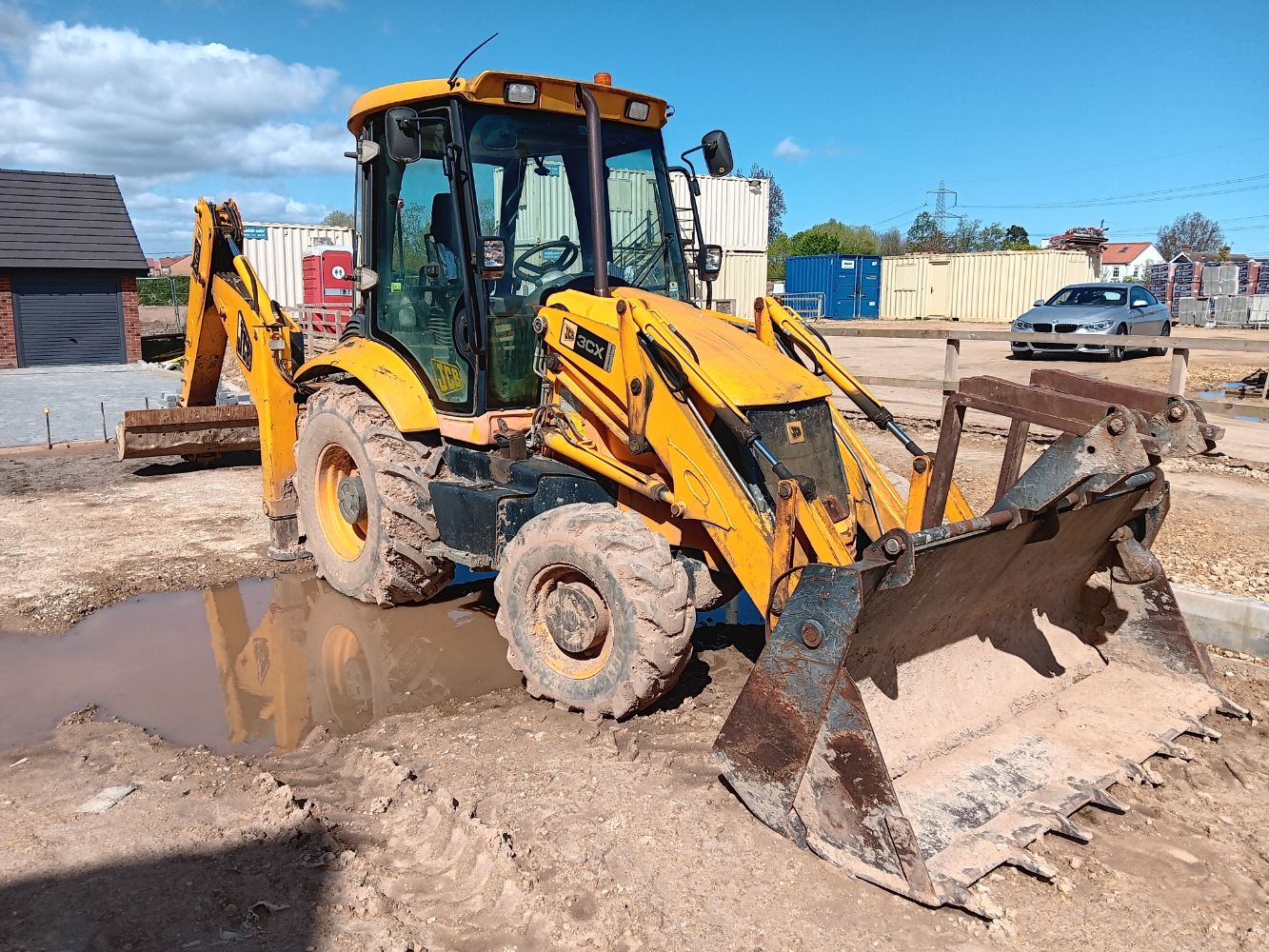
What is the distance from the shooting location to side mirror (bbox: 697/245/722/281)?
5.80 metres

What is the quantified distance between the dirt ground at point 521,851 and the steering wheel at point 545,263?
217 cm

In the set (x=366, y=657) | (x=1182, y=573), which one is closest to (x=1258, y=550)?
(x=1182, y=573)

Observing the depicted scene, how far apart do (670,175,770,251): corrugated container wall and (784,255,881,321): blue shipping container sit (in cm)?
666

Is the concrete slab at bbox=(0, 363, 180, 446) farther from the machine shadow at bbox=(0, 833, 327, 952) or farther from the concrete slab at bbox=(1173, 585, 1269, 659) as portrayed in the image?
the concrete slab at bbox=(1173, 585, 1269, 659)

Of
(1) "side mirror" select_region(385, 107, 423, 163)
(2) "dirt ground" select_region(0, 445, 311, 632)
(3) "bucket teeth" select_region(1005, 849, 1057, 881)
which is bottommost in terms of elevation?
(3) "bucket teeth" select_region(1005, 849, 1057, 881)

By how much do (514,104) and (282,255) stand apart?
25.9m

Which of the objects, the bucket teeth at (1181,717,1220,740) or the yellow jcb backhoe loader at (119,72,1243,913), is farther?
the bucket teeth at (1181,717,1220,740)

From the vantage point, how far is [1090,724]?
4168 millimetres

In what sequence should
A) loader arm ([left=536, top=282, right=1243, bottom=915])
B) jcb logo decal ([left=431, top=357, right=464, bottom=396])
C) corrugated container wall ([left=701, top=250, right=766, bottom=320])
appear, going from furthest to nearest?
corrugated container wall ([left=701, top=250, right=766, bottom=320]) → jcb logo decal ([left=431, top=357, right=464, bottom=396]) → loader arm ([left=536, top=282, right=1243, bottom=915])

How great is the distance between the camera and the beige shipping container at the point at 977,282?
111 ft

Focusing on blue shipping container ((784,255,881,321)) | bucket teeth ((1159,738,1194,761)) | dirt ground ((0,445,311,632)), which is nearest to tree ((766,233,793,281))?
blue shipping container ((784,255,881,321))

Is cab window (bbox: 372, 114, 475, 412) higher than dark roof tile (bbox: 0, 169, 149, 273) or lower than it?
lower

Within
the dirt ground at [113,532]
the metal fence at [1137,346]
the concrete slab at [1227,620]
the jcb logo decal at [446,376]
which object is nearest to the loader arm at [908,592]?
the jcb logo decal at [446,376]

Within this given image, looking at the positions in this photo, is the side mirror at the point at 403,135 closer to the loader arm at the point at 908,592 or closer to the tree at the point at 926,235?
the loader arm at the point at 908,592
